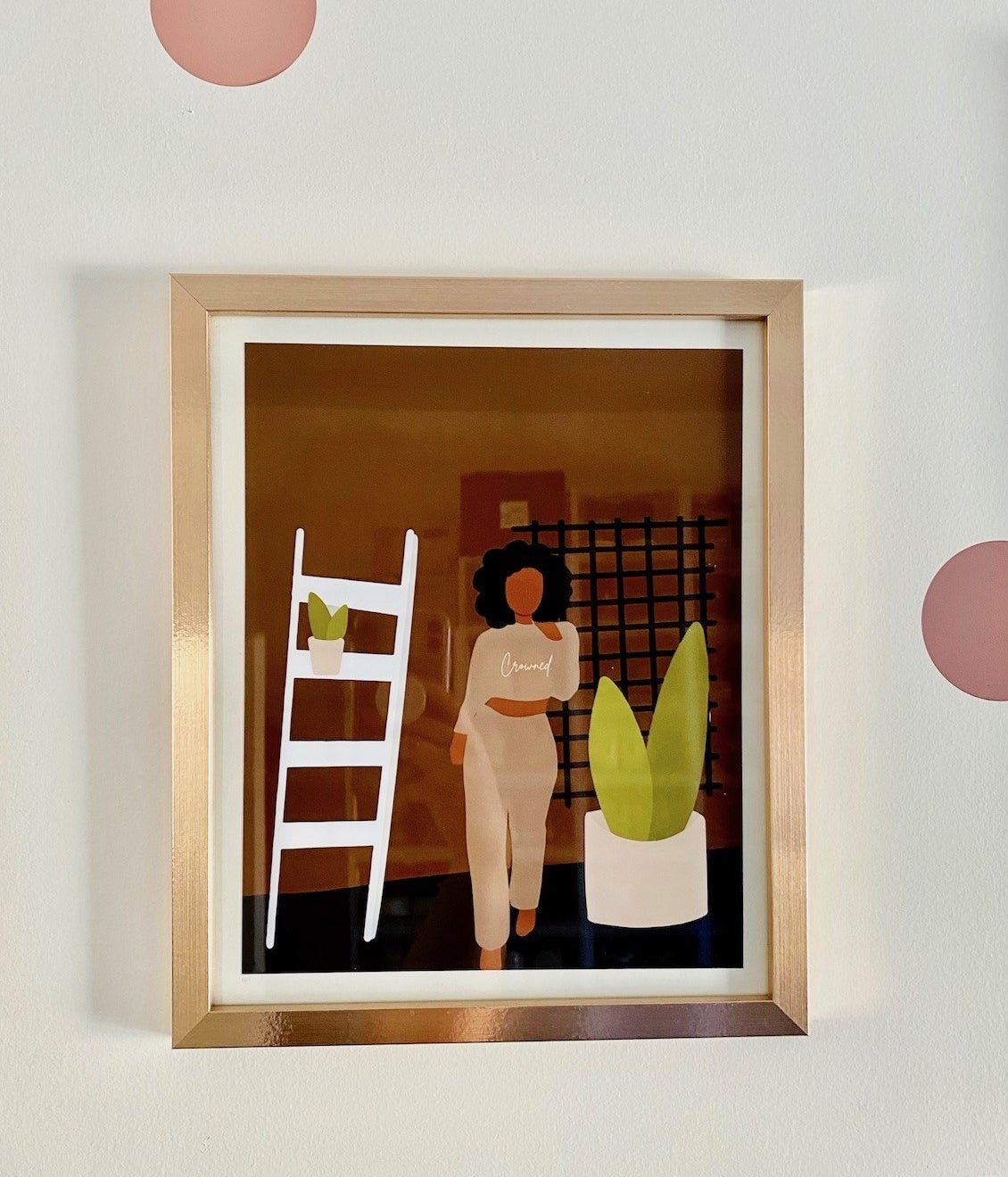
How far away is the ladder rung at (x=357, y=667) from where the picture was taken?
736 mm

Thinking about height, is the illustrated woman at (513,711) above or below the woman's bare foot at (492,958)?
above

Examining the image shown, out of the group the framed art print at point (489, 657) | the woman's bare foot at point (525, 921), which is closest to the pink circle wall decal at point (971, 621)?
the framed art print at point (489, 657)

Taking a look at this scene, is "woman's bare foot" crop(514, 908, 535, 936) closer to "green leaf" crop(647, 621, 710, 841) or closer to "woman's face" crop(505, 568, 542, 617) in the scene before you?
"green leaf" crop(647, 621, 710, 841)

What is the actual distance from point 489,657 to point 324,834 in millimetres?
181

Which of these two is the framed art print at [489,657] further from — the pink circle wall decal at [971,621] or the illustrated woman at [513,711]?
the pink circle wall decal at [971,621]

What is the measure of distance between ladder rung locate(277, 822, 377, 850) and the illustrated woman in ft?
0.25

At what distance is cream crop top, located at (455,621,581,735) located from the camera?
0.74 meters

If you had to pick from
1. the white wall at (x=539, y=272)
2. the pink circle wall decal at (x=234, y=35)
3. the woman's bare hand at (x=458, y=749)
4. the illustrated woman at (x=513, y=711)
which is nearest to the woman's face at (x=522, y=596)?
the illustrated woman at (x=513, y=711)

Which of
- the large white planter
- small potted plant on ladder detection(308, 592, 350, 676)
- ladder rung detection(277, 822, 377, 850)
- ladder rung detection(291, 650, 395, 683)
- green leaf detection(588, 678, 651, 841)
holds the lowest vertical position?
the large white planter

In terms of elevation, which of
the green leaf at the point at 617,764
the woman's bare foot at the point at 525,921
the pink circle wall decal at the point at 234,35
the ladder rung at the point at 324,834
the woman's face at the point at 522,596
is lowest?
the woman's bare foot at the point at 525,921

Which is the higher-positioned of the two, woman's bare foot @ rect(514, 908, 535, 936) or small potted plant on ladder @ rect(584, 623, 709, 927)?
small potted plant on ladder @ rect(584, 623, 709, 927)

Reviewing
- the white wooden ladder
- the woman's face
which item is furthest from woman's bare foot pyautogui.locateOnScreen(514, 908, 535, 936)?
the woman's face

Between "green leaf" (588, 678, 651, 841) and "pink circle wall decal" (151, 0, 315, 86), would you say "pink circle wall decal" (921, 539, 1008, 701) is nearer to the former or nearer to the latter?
"green leaf" (588, 678, 651, 841)

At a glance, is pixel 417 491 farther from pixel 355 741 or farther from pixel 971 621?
pixel 971 621
